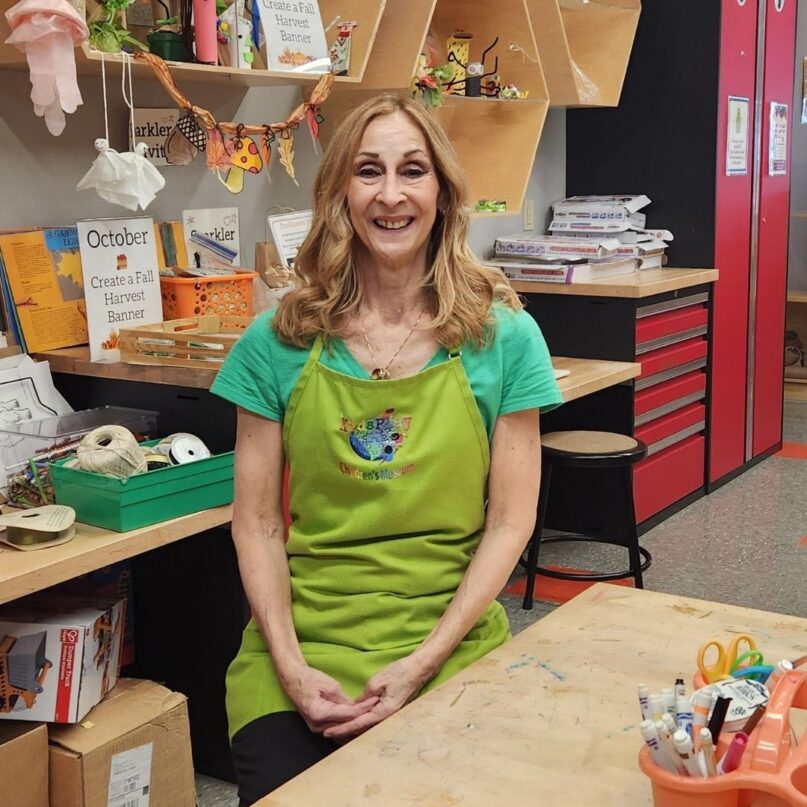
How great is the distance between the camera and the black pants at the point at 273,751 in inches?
63.2

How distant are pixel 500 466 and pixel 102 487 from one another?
31.1 inches

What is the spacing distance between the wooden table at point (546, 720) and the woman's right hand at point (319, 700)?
274 mm

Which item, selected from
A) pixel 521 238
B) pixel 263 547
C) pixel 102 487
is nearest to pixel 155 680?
pixel 102 487

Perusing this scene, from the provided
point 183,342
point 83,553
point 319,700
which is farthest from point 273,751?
point 183,342

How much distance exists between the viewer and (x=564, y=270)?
4270mm

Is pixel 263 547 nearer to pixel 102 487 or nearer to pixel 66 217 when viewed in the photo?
pixel 102 487

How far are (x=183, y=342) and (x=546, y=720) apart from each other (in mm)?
1446

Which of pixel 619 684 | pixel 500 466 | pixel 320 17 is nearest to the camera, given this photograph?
pixel 619 684

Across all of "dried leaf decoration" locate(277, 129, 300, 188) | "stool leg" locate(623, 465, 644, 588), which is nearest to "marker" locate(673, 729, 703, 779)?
"dried leaf decoration" locate(277, 129, 300, 188)

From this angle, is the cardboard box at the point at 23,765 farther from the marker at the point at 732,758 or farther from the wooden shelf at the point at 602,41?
the wooden shelf at the point at 602,41

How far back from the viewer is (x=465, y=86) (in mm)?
3846

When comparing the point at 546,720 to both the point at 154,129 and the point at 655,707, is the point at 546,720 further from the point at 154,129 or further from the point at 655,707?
the point at 154,129

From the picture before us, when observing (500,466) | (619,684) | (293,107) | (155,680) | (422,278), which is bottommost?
(155,680)

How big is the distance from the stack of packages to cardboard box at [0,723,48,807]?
8.92 feet
